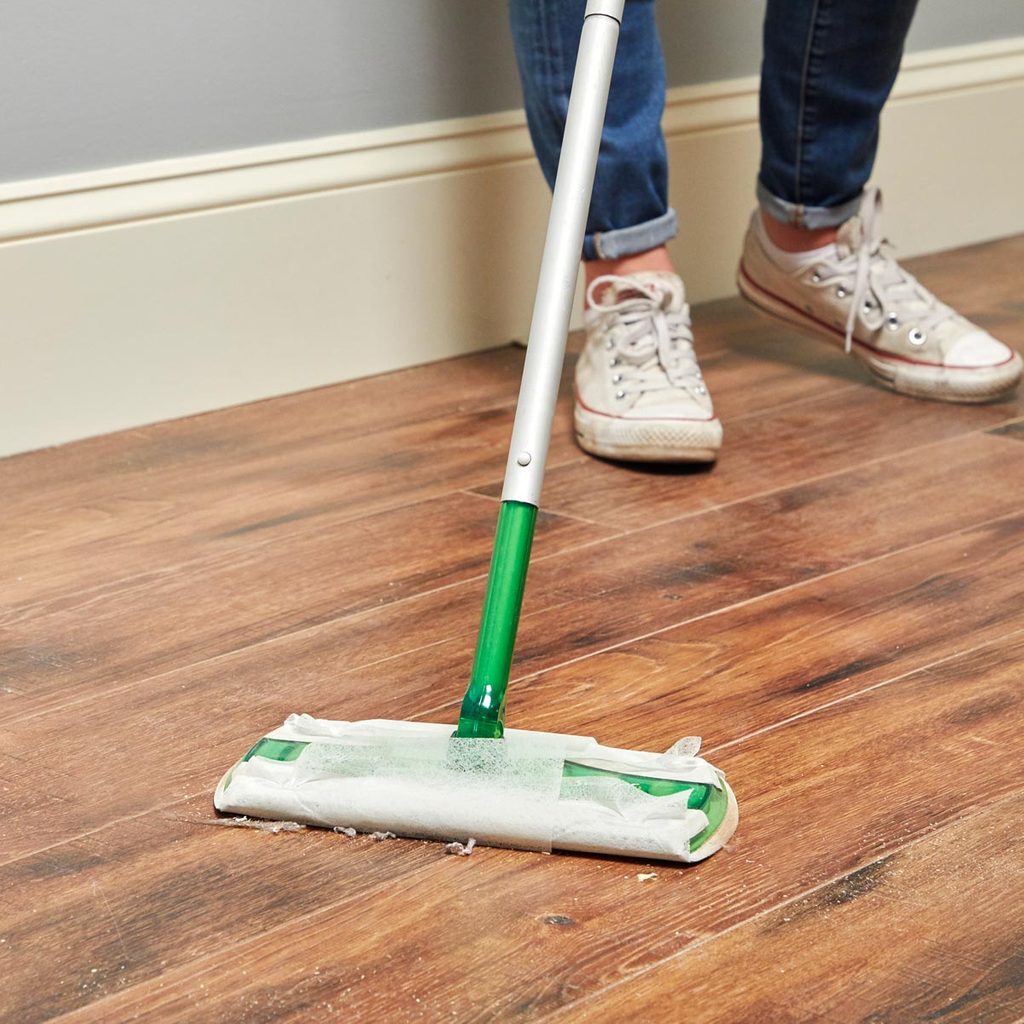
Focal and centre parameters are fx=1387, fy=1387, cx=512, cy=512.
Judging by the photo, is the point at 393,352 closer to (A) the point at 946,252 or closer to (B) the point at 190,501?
(B) the point at 190,501

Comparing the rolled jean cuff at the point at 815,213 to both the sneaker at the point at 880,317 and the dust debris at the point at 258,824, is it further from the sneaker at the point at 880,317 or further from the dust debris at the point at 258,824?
the dust debris at the point at 258,824

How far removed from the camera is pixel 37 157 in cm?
119

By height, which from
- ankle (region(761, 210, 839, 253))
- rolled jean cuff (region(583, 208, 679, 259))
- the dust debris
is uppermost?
rolled jean cuff (region(583, 208, 679, 259))

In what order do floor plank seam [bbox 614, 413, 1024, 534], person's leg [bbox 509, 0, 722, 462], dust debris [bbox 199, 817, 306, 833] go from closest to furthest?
1. dust debris [bbox 199, 817, 306, 833]
2. floor plank seam [bbox 614, 413, 1024, 534]
3. person's leg [bbox 509, 0, 722, 462]

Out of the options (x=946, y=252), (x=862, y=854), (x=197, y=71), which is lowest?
(x=946, y=252)

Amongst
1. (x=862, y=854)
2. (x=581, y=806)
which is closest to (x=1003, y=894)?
(x=862, y=854)

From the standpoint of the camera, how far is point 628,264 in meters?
1.25

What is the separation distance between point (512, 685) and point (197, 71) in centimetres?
74

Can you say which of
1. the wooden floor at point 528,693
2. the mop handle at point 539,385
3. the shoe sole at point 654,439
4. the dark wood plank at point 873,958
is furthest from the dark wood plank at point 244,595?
the dark wood plank at point 873,958

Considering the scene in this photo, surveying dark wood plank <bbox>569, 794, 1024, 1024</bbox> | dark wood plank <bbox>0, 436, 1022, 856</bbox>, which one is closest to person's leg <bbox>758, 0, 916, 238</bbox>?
dark wood plank <bbox>0, 436, 1022, 856</bbox>

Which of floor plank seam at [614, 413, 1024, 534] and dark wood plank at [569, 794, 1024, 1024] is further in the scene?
floor plank seam at [614, 413, 1024, 534]

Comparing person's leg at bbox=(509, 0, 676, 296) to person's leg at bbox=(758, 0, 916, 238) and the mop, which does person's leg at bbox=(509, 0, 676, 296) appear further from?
the mop

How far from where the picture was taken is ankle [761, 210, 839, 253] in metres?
1.38

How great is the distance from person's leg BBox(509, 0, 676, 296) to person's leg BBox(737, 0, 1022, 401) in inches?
7.1
